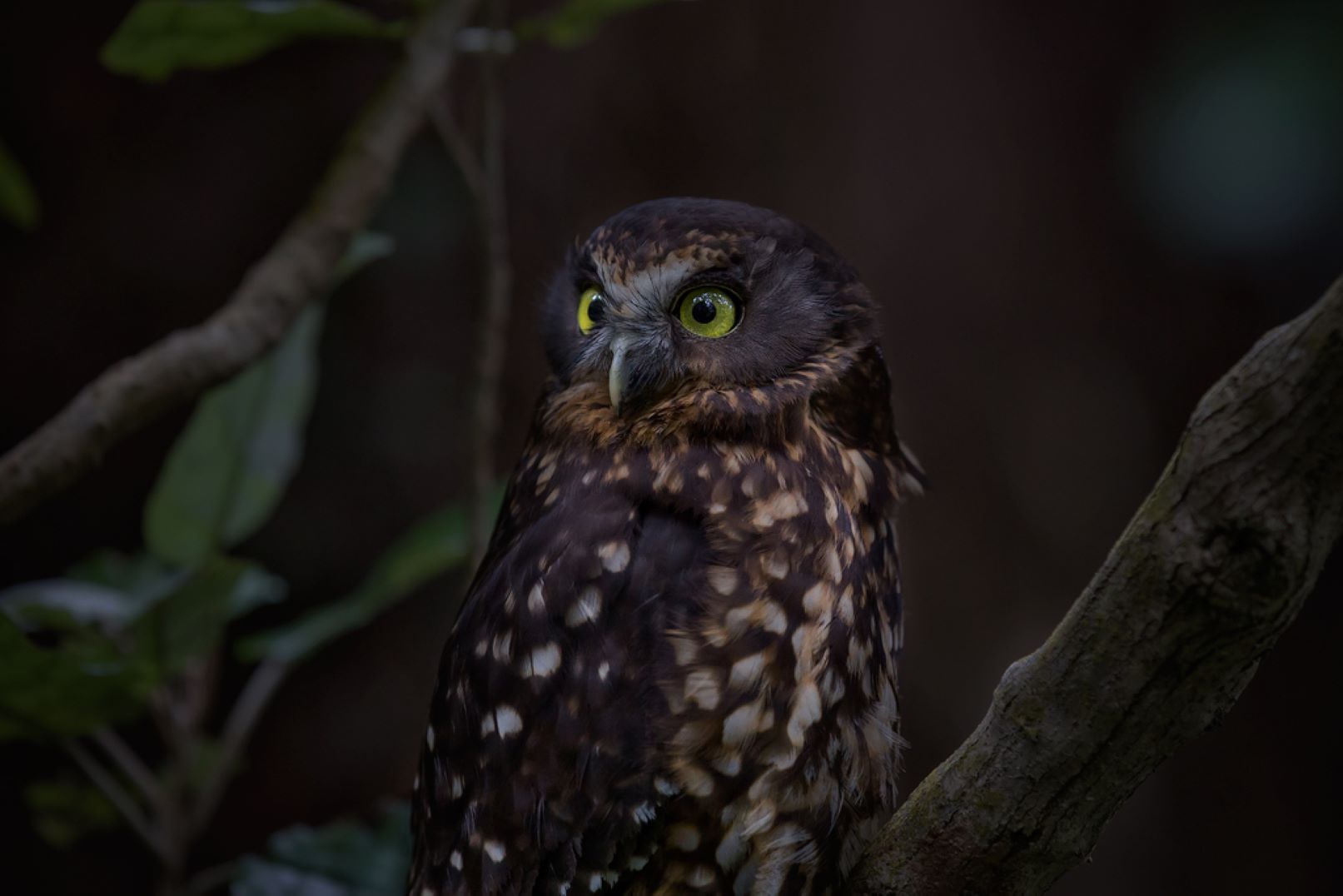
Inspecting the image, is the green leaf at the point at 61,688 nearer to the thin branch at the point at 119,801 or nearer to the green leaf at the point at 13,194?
the thin branch at the point at 119,801

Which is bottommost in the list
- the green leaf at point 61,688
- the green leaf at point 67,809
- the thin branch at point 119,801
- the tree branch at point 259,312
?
the green leaf at point 67,809

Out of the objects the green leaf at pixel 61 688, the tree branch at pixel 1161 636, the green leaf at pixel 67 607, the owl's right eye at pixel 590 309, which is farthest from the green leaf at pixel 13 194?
the tree branch at pixel 1161 636

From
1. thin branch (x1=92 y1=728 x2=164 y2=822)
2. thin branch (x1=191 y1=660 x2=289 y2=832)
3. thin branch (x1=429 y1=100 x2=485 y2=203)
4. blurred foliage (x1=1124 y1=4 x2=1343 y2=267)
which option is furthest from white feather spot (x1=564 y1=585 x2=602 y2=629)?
blurred foliage (x1=1124 y1=4 x2=1343 y2=267)

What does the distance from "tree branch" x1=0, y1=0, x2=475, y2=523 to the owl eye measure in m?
0.80

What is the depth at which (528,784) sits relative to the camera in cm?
156

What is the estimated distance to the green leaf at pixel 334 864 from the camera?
215 centimetres

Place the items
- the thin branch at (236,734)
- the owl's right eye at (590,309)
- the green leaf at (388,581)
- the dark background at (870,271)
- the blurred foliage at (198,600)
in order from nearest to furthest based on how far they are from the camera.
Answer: the owl's right eye at (590,309) < the blurred foliage at (198,600) < the green leaf at (388,581) < the thin branch at (236,734) < the dark background at (870,271)

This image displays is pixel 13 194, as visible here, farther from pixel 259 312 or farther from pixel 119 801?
pixel 119 801

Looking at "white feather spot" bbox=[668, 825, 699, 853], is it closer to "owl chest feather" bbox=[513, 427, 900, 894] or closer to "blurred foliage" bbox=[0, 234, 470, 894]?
"owl chest feather" bbox=[513, 427, 900, 894]

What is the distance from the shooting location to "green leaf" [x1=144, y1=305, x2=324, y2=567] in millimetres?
2406

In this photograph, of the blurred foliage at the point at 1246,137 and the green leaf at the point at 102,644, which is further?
the blurred foliage at the point at 1246,137

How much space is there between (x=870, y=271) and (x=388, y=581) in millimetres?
2263

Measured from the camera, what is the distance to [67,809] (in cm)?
271

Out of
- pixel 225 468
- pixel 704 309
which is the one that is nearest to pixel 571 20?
pixel 704 309
